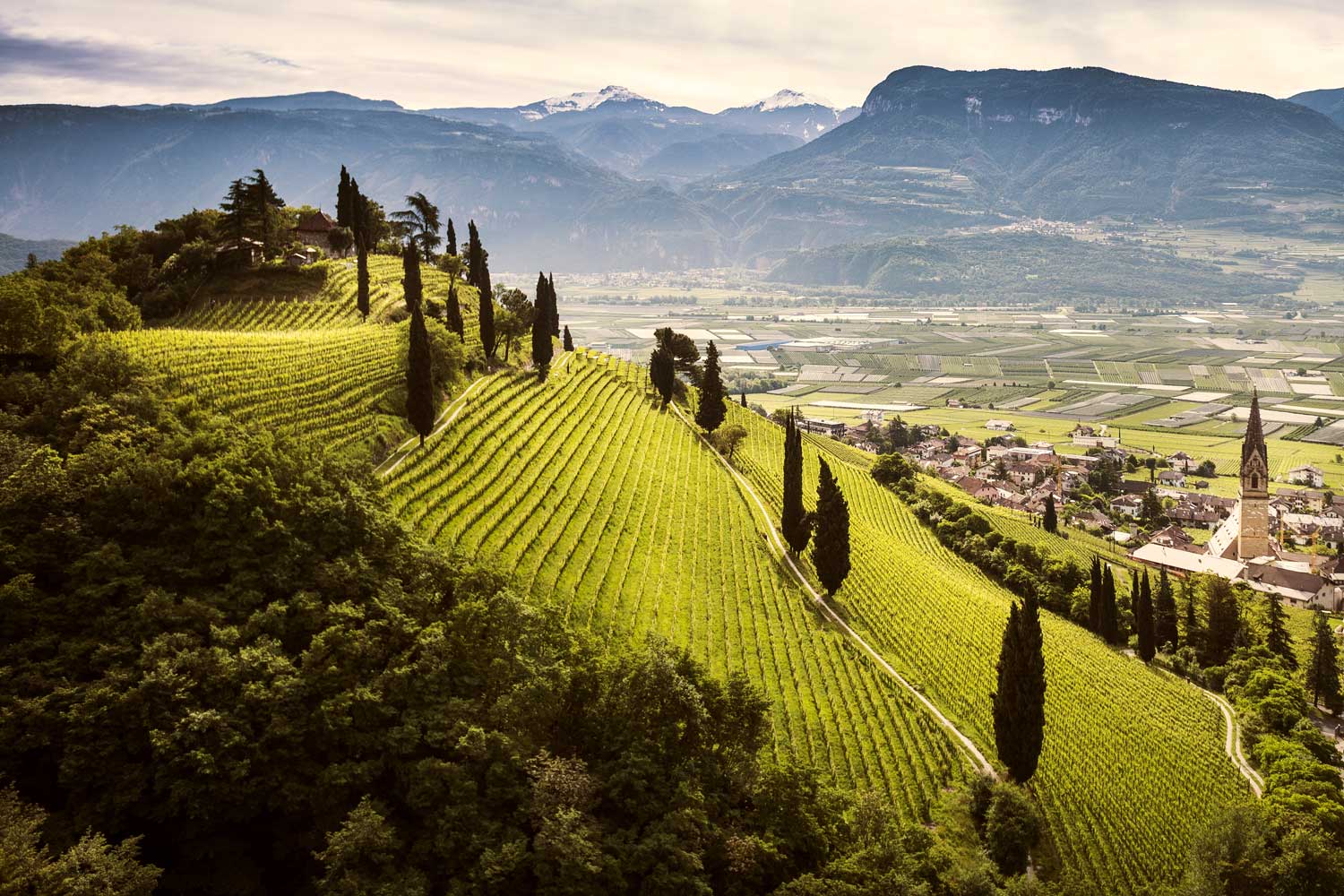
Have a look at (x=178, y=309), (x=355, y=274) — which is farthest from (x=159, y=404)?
(x=355, y=274)

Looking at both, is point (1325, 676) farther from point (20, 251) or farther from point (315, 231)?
point (20, 251)

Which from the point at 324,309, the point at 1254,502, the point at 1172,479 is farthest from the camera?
the point at 1172,479

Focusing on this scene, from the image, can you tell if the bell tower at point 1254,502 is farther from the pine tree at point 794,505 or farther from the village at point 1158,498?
the pine tree at point 794,505

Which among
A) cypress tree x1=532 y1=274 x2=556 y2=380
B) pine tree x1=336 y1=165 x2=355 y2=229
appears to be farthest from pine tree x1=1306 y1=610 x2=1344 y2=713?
pine tree x1=336 y1=165 x2=355 y2=229

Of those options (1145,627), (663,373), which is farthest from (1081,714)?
(663,373)

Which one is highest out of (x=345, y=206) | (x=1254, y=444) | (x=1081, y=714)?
(x=345, y=206)

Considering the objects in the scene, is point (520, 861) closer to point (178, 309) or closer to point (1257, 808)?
point (1257, 808)

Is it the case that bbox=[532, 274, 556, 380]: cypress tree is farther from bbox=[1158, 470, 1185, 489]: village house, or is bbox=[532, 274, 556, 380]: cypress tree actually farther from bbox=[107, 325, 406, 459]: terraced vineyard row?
bbox=[1158, 470, 1185, 489]: village house
